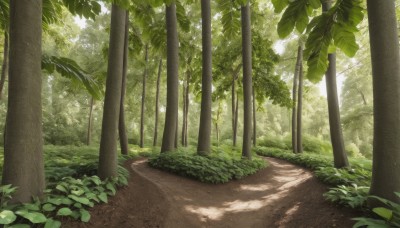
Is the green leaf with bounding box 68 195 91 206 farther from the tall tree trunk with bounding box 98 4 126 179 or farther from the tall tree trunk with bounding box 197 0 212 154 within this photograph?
the tall tree trunk with bounding box 197 0 212 154

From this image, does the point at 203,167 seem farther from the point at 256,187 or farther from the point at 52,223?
the point at 52,223

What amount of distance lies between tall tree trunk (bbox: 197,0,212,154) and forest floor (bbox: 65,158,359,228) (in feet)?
7.69

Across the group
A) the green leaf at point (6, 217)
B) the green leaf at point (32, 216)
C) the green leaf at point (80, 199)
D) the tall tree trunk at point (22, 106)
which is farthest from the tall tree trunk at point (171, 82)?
the green leaf at point (6, 217)

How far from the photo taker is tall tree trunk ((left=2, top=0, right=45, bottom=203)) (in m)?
3.66

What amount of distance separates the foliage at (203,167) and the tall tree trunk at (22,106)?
15.1ft

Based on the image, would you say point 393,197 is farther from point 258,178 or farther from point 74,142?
point 74,142

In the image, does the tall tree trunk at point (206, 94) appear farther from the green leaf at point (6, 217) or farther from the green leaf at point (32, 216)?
the green leaf at point (6, 217)

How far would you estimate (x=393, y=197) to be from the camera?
360 centimetres

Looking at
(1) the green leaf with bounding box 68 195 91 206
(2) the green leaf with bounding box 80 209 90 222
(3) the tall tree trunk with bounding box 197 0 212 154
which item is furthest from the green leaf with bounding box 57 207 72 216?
(3) the tall tree trunk with bounding box 197 0 212 154

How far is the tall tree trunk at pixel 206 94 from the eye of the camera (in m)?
9.84

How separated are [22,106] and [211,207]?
14.4 ft

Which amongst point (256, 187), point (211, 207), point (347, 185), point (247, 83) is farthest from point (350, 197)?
point (247, 83)

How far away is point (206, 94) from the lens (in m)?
9.98

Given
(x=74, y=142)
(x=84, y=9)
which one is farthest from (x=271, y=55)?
(x=74, y=142)
